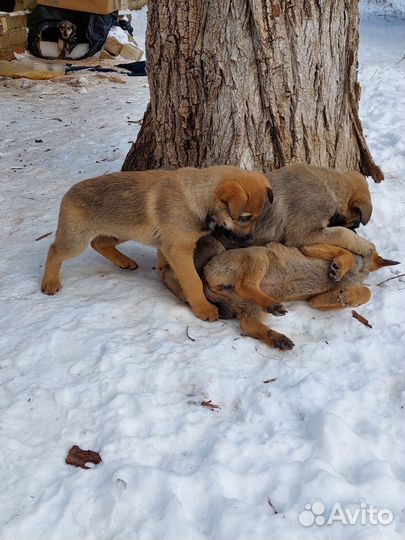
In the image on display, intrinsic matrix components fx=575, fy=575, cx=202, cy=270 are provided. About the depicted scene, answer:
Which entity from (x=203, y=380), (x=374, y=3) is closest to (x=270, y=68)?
(x=203, y=380)

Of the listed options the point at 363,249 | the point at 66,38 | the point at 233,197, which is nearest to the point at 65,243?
the point at 233,197

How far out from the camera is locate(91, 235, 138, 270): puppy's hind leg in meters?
5.00

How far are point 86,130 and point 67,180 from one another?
2.26 metres

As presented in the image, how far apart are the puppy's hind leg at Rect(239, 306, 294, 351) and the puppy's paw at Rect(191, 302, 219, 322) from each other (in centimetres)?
20

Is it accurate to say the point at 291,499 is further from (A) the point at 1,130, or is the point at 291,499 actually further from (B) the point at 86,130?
(A) the point at 1,130

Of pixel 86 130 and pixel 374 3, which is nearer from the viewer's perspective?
pixel 86 130

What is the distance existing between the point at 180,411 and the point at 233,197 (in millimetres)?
1567

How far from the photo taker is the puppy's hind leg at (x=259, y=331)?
Result: 392 cm

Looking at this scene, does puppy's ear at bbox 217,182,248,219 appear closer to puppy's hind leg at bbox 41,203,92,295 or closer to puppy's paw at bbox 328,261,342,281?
puppy's paw at bbox 328,261,342,281

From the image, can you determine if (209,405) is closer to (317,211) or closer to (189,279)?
(189,279)

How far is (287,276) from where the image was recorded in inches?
176

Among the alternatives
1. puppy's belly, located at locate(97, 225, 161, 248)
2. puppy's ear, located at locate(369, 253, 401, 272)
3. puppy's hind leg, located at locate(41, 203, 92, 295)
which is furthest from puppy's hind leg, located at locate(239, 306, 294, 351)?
puppy's hind leg, located at locate(41, 203, 92, 295)

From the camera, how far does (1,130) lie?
364 inches

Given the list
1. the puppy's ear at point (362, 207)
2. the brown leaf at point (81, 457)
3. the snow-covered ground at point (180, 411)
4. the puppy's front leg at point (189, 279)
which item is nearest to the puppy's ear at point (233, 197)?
the puppy's front leg at point (189, 279)
